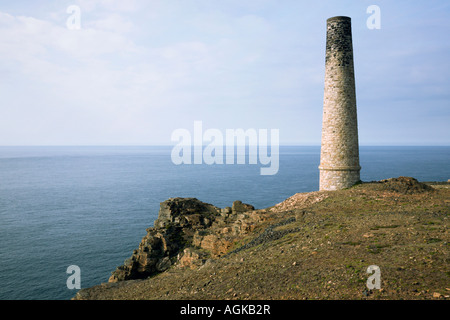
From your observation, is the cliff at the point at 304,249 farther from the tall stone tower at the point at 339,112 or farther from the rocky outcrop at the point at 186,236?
the tall stone tower at the point at 339,112

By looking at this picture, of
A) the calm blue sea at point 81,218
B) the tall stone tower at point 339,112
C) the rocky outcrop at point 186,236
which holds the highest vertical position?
the tall stone tower at point 339,112

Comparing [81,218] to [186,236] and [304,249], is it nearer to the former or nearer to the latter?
[186,236]

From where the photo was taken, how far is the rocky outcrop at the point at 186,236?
23891mm

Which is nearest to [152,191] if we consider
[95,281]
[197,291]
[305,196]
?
[95,281]

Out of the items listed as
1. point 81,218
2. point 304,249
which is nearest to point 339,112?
point 304,249

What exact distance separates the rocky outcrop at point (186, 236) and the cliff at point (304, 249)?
0.09 m

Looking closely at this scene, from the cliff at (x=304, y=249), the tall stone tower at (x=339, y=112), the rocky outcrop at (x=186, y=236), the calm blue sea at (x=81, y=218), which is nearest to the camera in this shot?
the cliff at (x=304, y=249)

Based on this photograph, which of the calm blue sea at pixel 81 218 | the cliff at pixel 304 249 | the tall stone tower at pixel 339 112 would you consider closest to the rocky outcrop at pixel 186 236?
the cliff at pixel 304 249

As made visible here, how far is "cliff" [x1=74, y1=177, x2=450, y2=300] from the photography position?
1151cm

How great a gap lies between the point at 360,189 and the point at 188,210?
16508 millimetres

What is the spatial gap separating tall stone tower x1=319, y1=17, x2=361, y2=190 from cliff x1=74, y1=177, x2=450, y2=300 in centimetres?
216

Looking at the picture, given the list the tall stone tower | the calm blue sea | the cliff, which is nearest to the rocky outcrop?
the cliff

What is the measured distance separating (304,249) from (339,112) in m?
Answer: 18.1
